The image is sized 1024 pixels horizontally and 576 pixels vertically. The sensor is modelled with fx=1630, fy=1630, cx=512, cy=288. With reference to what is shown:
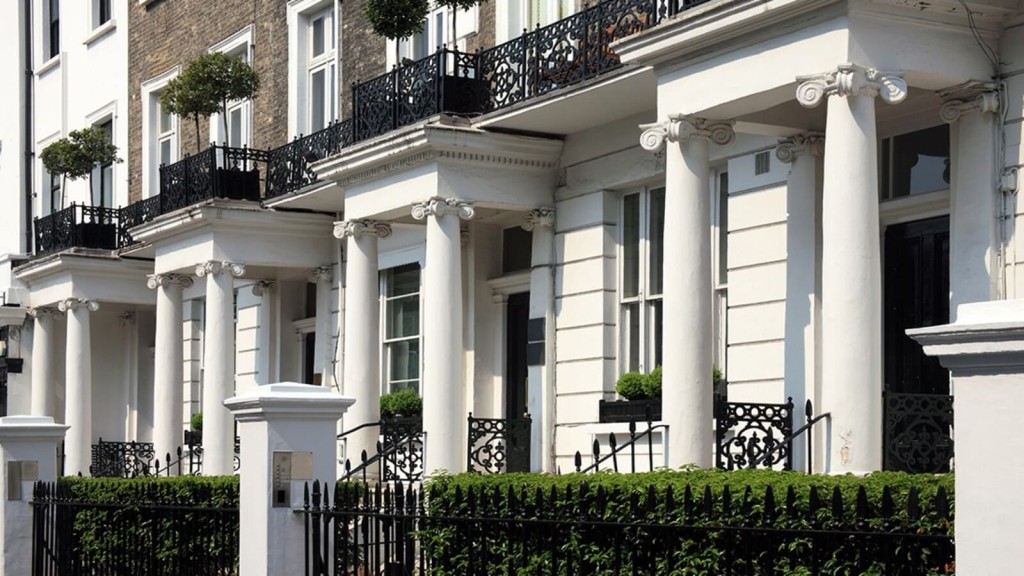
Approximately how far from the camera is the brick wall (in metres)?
23.4

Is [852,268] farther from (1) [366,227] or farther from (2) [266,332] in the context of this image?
(2) [266,332]

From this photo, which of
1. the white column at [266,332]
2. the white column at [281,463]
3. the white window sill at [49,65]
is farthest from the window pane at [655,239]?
the white window sill at [49,65]

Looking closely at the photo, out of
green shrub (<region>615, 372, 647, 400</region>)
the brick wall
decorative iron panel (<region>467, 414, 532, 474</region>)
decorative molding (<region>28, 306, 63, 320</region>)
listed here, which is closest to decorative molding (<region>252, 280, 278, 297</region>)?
the brick wall

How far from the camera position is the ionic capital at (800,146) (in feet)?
45.9

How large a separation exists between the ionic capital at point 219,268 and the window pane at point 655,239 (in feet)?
24.0

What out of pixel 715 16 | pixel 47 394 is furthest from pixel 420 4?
pixel 47 394

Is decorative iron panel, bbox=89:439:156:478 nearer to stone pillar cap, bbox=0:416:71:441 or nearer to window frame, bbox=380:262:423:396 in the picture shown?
window frame, bbox=380:262:423:396

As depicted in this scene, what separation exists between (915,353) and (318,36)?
11.9 meters

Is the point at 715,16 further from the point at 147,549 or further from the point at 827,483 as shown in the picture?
the point at 147,549

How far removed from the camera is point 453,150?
1695cm

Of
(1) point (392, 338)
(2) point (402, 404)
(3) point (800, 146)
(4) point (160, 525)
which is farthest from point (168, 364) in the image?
(3) point (800, 146)

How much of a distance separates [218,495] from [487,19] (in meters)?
8.49

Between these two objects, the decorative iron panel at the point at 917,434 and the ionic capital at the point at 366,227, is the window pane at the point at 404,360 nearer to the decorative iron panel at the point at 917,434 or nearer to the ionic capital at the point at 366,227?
the ionic capital at the point at 366,227

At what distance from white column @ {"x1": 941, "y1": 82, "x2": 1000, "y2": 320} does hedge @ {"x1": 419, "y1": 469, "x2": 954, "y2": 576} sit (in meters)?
2.93
